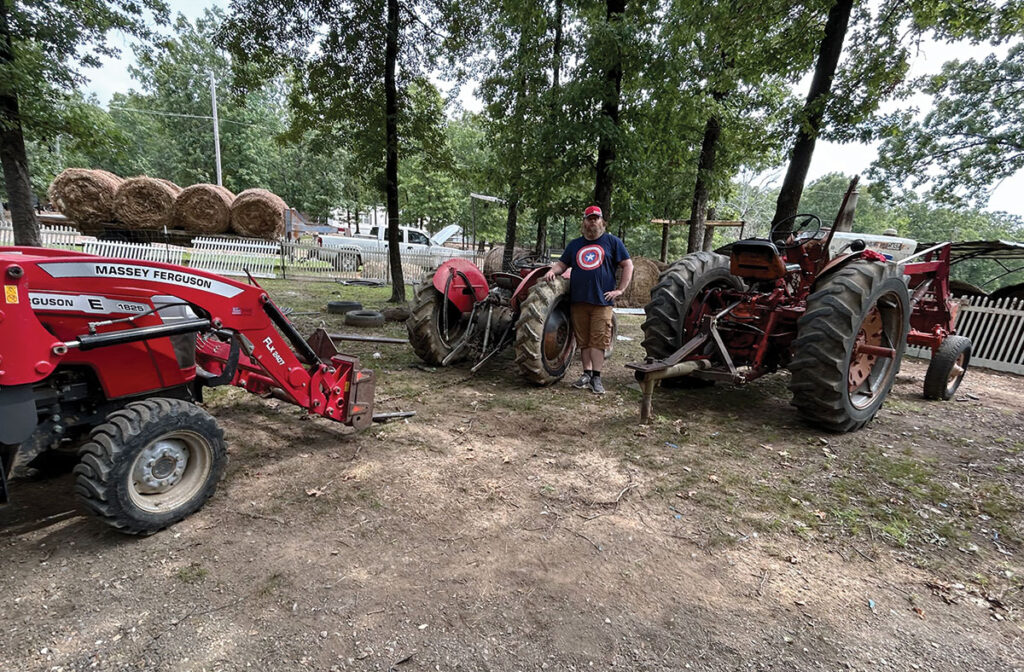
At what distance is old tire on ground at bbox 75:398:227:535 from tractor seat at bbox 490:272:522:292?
4078 mm

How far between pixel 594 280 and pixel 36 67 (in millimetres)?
6595

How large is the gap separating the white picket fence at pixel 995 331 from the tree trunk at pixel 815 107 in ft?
11.1

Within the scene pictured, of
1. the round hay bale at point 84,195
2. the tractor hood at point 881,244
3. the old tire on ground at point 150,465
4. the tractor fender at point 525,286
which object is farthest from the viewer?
the round hay bale at point 84,195

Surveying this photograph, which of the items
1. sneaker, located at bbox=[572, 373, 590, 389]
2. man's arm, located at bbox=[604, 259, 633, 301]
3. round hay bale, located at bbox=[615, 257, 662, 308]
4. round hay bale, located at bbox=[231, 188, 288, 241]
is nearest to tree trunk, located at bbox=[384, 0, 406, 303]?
round hay bale, located at bbox=[615, 257, 662, 308]

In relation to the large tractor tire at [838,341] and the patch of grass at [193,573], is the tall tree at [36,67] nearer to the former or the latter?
the patch of grass at [193,573]

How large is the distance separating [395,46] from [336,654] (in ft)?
32.8

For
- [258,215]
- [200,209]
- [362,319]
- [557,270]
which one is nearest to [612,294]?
[557,270]

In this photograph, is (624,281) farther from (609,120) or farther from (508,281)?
(609,120)

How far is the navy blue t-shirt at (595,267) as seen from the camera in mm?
4977

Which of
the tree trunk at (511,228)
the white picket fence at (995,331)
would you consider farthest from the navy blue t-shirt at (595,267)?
the white picket fence at (995,331)

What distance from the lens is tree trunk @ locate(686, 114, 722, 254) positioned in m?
10.9

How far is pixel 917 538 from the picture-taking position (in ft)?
9.09

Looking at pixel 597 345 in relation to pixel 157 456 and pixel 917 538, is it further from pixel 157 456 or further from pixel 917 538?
pixel 157 456

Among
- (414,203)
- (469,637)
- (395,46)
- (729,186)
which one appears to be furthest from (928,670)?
(414,203)
